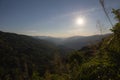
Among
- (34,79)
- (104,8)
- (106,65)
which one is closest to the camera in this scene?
(106,65)

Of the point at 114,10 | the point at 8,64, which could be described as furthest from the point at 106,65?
the point at 8,64

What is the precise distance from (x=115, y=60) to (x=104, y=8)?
6250 millimetres

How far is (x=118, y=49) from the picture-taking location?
15.4 feet

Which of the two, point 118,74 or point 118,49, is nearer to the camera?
point 118,74

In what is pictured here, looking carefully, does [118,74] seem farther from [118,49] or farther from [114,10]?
[114,10]

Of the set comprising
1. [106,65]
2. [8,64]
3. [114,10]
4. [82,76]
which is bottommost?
[8,64]

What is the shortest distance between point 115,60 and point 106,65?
0.36 meters

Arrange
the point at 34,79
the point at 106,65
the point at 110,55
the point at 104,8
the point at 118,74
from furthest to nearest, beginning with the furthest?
the point at 104,8, the point at 34,79, the point at 110,55, the point at 106,65, the point at 118,74

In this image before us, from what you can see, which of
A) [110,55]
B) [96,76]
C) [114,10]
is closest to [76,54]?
[114,10]

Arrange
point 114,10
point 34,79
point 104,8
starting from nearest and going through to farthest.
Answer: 1. point 114,10
2. point 34,79
3. point 104,8

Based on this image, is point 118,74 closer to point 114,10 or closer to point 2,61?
point 114,10

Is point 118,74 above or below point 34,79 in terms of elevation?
above

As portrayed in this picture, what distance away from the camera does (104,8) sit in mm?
10133

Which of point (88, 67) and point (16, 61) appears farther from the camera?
point (16, 61)
